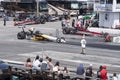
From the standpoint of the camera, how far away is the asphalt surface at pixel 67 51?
3012 cm

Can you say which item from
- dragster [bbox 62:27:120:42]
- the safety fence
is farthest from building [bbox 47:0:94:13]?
the safety fence

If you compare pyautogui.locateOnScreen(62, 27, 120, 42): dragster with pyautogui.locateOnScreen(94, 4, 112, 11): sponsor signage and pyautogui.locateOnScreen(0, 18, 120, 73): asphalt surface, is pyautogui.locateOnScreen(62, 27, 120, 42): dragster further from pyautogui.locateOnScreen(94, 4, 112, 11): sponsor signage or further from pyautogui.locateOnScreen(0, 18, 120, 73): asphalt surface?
pyautogui.locateOnScreen(94, 4, 112, 11): sponsor signage

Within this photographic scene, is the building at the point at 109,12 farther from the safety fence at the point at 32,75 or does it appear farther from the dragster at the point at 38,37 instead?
the safety fence at the point at 32,75

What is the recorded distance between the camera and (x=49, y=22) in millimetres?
65812

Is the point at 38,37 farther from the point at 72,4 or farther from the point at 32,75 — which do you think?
the point at 72,4

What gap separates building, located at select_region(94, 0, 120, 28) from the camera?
171 feet

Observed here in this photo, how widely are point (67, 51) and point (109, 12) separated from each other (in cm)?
1953

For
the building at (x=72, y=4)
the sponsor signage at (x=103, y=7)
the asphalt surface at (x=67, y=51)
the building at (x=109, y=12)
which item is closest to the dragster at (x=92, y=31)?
the asphalt surface at (x=67, y=51)

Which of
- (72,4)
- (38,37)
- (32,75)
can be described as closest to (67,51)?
(38,37)

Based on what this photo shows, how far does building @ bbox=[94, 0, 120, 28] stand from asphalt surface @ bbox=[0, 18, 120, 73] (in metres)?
8.37

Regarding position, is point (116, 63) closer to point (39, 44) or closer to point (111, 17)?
point (39, 44)

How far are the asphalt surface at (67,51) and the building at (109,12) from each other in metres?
8.37

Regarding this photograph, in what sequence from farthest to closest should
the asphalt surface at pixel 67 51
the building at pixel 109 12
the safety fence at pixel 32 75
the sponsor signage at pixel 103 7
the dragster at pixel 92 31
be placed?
the sponsor signage at pixel 103 7, the building at pixel 109 12, the dragster at pixel 92 31, the asphalt surface at pixel 67 51, the safety fence at pixel 32 75

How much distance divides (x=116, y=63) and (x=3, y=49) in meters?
10.4
